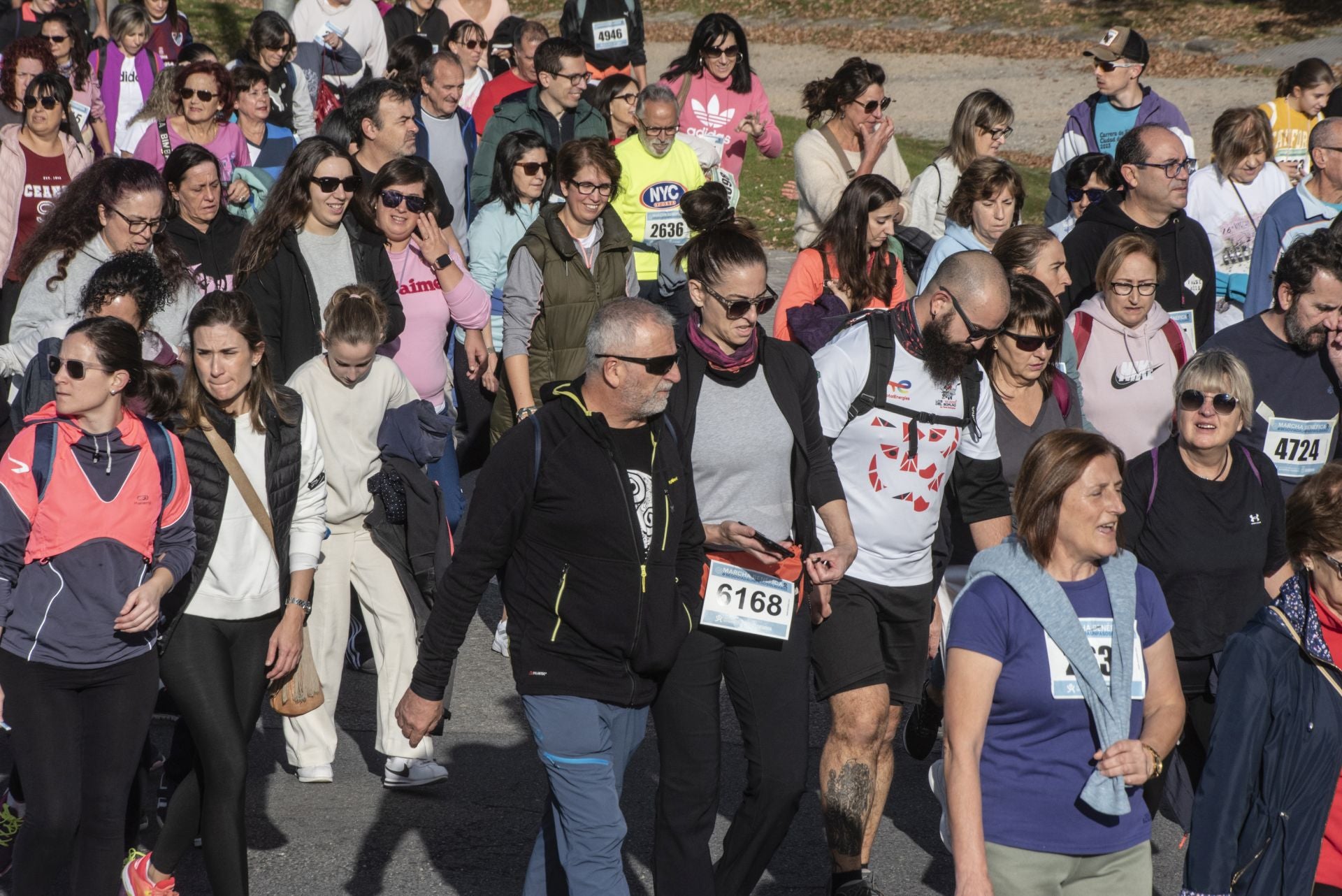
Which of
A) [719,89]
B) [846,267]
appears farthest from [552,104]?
[846,267]

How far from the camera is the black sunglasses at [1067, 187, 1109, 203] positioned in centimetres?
955

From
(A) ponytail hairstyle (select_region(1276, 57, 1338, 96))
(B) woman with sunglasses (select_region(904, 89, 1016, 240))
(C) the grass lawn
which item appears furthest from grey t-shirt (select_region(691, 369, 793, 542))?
(C) the grass lawn

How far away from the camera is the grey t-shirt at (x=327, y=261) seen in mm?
7289

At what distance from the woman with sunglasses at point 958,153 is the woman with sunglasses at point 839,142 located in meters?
0.18

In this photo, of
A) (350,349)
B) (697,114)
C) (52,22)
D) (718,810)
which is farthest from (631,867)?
(52,22)

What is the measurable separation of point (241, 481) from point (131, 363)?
21.8 inches

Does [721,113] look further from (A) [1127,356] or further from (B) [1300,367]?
(B) [1300,367]

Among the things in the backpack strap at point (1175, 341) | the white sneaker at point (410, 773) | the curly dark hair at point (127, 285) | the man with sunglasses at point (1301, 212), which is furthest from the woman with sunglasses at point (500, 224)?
the man with sunglasses at point (1301, 212)

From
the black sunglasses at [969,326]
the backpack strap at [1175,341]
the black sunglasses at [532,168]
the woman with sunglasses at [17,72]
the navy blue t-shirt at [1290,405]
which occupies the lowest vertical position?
the navy blue t-shirt at [1290,405]

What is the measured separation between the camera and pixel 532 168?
861 cm

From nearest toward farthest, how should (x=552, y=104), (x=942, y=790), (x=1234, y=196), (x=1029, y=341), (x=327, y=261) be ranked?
(x=942, y=790) < (x=1029, y=341) < (x=327, y=261) < (x=1234, y=196) < (x=552, y=104)

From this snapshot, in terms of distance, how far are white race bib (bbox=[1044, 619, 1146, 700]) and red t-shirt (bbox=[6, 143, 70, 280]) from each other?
20.3 ft

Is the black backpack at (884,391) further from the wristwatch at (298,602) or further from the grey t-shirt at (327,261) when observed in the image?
the grey t-shirt at (327,261)

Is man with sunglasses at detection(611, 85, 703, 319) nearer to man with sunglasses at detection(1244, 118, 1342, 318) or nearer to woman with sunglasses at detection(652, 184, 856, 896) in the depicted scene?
man with sunglasses at detection(1244, 118, 1342, 318)
